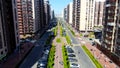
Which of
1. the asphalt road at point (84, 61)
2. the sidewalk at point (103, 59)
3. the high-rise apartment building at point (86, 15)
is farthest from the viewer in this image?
the high-rise apartment building at point (86, 15)

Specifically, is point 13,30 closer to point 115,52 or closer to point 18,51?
point 18,51

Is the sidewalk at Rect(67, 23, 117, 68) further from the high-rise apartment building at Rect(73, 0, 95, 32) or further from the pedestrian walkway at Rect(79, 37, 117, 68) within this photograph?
the high-rise apartment building at Rect(73, 0, 95, 32)

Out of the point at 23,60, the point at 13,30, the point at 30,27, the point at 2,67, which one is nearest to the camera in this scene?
the point at 2,67

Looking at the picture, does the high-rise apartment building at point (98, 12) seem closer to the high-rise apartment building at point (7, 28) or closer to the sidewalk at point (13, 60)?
the sidewalk at point (13, 60)

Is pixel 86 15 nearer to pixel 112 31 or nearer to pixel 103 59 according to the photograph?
pixel 112 31

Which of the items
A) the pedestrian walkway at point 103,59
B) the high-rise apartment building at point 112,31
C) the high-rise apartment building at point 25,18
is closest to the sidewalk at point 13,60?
the pedestrian walkway at point 103,59

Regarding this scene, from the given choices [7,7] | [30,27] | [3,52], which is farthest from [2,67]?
[30,27]
